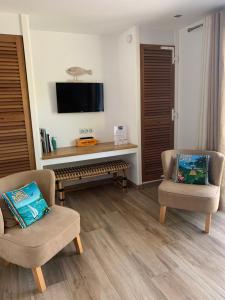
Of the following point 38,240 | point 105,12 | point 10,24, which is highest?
point 105,12

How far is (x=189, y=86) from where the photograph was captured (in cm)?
344

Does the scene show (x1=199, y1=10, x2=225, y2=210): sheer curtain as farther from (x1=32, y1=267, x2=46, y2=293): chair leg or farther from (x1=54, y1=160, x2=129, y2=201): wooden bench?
(x1=32, y1=267, x2=46, y2=293): chair leg

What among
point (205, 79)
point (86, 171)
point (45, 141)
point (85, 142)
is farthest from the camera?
point (85, 142)

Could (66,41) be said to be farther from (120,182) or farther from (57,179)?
(120,182)

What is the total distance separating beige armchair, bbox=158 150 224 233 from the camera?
2.38 metres

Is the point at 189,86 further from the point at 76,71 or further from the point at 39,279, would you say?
the point at 39,279

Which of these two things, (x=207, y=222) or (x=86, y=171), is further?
(x=86, y=171)

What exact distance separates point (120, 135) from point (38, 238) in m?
2.16

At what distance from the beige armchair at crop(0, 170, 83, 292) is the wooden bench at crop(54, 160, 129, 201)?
3.27ft

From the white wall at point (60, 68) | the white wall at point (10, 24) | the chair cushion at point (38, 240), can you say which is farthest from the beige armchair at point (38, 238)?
the white wall at point (10, 24)

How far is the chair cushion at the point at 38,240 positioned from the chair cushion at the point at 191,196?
1.05 m

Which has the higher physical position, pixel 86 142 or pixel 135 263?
pixel 86 142

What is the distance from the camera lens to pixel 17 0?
7.32 ft

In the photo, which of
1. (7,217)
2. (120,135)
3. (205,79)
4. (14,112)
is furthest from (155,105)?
(7,217)
